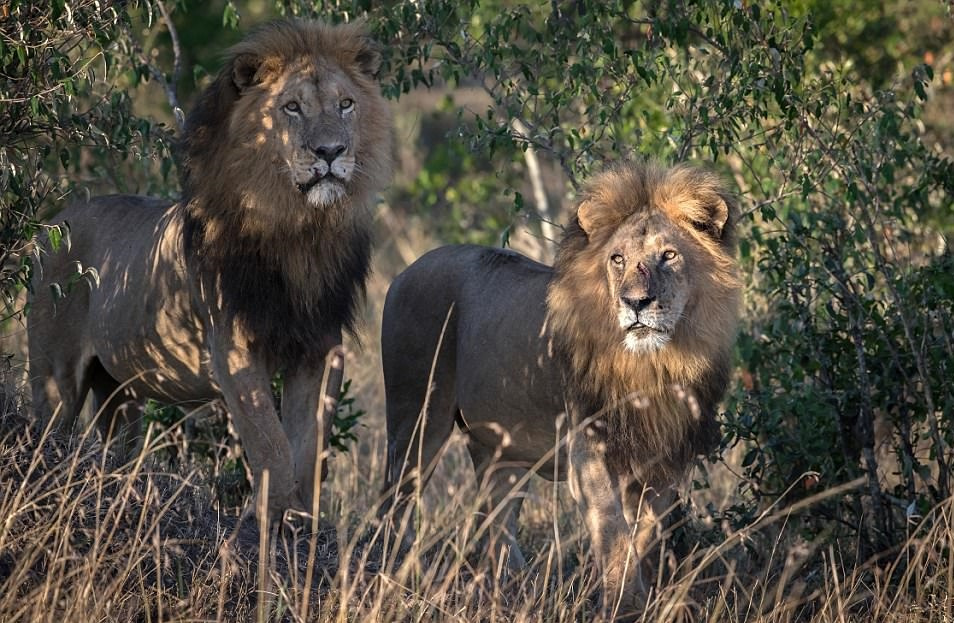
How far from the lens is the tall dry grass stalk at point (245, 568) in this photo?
4.00 metres

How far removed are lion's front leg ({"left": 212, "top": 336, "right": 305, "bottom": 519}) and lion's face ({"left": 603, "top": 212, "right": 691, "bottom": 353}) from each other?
1.29 metres

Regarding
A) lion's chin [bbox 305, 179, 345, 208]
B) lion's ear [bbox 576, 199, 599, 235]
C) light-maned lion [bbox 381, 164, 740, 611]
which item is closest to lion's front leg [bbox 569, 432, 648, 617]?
light-maned lion [bbox 381, 164, 740, 611]

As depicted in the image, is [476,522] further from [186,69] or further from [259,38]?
[186,69]

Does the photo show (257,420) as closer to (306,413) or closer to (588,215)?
(306,413)

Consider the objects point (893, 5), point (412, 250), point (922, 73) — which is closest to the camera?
point (922, 73)

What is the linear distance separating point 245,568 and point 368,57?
79.7 inches

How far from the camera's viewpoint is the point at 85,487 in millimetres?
4559

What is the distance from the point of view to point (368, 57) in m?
5.50

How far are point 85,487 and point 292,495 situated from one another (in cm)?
84

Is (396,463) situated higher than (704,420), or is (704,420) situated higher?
(704,420)

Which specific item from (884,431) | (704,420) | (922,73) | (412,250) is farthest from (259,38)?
(412,250)

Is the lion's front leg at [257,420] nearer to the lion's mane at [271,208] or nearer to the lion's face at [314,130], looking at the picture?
the lion's mane at [271,208]

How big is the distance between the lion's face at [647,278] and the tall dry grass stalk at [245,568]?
68 centimetres

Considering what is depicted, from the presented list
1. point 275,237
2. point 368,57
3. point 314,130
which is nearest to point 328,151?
point 314,130
